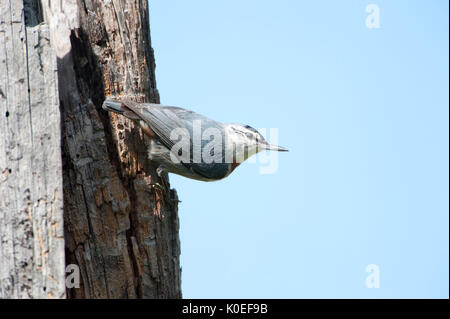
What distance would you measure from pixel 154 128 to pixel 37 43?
37.8 inches

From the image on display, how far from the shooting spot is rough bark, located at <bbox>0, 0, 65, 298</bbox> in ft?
9.73

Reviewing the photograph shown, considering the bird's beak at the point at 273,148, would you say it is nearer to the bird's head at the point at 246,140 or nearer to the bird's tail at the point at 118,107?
the bird's head at the point at 246,140

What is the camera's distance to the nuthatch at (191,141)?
3.82 metres

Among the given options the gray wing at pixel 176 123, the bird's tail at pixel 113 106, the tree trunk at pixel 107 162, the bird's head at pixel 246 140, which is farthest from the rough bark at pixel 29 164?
the bird's head at pixel 246 140

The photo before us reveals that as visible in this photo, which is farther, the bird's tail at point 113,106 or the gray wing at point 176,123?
the gray wing at point 176,123

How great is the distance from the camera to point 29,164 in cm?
308

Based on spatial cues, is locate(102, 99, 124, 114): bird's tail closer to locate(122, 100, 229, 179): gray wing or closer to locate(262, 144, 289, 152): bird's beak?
locate(122, 100, 229, 179): gray wing

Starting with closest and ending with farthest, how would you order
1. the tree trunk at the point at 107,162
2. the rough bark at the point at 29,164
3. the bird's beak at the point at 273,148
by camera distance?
1. the rough bark at the point at 29,164
2. the tree trunk at the point at 107,162
3. the bird's beak at the point at 273,148

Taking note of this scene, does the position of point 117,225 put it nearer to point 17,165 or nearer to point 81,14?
point 17,165

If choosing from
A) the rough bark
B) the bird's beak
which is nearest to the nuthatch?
the bird's beak

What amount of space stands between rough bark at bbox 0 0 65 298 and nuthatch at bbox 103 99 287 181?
56 centimetres

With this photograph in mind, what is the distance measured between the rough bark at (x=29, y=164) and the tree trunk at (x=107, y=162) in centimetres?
4

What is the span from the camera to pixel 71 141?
11.7 feet
